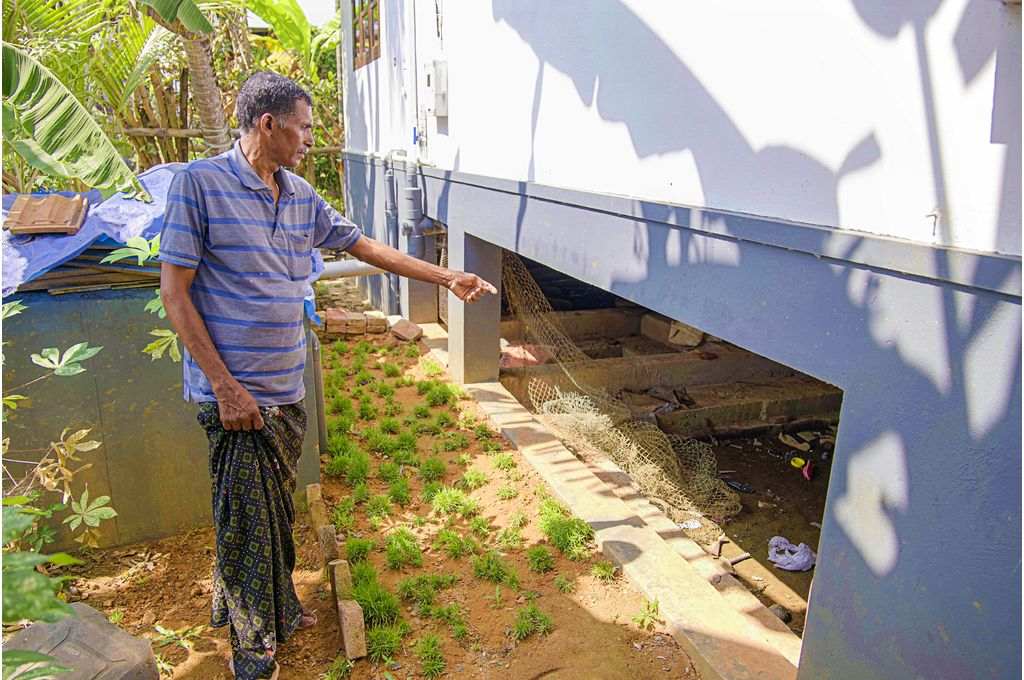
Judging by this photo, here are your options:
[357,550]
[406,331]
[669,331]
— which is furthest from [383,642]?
[669,331]

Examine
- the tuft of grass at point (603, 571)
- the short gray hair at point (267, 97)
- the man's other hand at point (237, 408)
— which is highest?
the short gray hair at point (267, 97)

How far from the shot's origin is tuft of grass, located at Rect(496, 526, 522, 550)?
4.01 metres

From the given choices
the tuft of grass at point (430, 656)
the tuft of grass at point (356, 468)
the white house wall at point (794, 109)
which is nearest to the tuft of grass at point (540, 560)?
the tuft of grass at point (430, 656)

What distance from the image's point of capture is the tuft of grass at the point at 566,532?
12.8ft

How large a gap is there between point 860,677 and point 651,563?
138 cm

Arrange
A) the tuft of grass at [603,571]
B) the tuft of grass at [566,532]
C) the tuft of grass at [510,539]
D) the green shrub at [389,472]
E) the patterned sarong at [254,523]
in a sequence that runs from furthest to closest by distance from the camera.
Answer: the green shrub at [389,472] → the tuft of grass at [510,539] → the tuft of grass at [566,532] → the tuft of grass at [603,571] → the patterned sarong at [254,523]

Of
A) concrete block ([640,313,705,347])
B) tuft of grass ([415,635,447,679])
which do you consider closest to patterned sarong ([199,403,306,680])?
tuft of grass ([415,635,447,679])

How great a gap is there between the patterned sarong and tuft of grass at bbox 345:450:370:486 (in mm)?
1757

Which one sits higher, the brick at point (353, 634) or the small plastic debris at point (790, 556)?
the brick at point (353, 634)

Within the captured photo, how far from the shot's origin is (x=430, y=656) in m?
3.10

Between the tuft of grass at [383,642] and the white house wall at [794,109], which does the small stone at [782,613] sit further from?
the white house wall at [794,109]

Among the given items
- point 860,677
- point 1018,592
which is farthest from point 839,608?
point 1018,592

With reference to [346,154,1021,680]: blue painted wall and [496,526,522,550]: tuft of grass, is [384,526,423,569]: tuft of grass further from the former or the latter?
[346,154,1021,680]: blue painted wall

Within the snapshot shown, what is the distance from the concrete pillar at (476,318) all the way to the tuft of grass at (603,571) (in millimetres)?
3043
